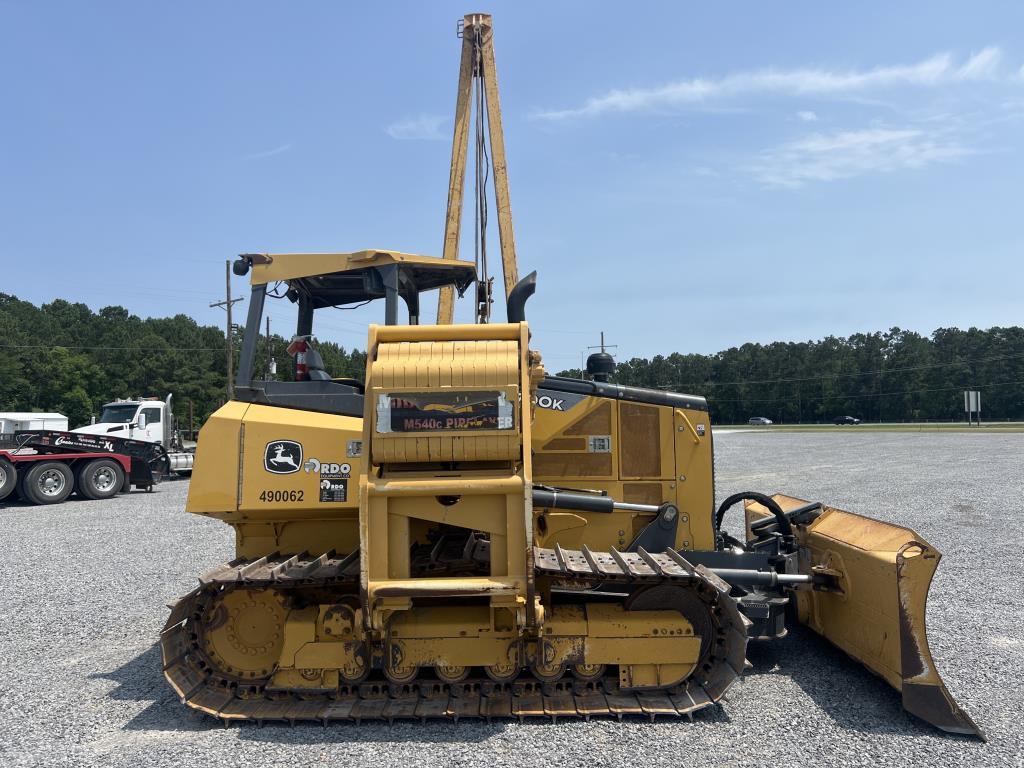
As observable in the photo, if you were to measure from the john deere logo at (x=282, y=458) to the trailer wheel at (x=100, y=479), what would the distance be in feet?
52.3

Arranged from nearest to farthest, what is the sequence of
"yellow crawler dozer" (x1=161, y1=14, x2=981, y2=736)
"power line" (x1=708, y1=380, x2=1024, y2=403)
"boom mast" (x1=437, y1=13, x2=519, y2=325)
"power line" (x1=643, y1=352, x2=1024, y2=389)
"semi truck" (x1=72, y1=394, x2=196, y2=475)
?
"yellow crawler dozer" (x1=161, y1=14, x2=981, y2=736) < "boom mast" (x1=437, y1=13, x2=519, y2=325) < "semi truck" (x1=72, y1=394, x2=196, y2=475) < "power line" (x1=708, y1=380, x2=1024, y2=403) < "power line" (x1=643, y1=352, x2=1024, y2=389)

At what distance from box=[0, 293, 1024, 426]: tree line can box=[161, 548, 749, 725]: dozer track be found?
169ft

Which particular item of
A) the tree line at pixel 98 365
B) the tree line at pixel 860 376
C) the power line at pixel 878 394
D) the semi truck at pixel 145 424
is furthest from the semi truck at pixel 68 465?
the power line at pixel 878 394

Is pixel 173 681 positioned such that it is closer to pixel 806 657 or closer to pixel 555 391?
pixel 555 391

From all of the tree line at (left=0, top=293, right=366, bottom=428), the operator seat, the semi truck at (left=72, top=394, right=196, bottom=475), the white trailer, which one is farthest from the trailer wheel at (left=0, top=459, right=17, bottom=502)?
the tree line at (left=0, top=293, right=366, bottom=428)

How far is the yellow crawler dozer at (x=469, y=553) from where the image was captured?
4.54 meters

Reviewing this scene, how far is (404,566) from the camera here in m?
4.53

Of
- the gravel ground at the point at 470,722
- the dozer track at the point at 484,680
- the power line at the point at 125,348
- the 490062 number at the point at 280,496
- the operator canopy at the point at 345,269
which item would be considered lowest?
the gravel ground at the point at 470,722

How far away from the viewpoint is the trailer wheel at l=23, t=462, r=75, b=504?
17.4 meters

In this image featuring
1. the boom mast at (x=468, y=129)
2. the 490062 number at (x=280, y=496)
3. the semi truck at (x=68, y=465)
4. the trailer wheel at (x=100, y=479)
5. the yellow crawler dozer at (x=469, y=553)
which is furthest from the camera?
the trailer wheel at (x=100, y=479)

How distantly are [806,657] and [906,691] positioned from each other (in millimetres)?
1263

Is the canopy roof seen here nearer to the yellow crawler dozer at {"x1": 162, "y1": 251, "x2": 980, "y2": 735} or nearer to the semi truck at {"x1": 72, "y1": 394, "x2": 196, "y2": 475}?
the yellow crawler dozer at {"x1": 162, "y1": 251, "x2": 980, "y2": 735}

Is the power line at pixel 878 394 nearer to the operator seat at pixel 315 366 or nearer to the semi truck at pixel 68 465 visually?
the semi truck at pixel 68 465

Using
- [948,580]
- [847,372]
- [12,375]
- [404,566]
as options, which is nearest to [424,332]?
[404,566]
